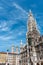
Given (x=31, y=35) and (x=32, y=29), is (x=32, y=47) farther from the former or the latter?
(x=32, y=29)

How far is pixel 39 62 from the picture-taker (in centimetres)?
5284

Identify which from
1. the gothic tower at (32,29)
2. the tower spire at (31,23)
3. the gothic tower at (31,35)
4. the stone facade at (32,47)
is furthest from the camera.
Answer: the tower spire at (31,23)

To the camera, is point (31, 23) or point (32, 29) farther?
point (31, 23)

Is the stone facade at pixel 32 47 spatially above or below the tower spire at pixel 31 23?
below

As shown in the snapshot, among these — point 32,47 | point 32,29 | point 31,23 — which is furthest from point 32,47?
point 31,23

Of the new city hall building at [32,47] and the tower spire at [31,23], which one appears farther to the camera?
the tower spire at [31,23]

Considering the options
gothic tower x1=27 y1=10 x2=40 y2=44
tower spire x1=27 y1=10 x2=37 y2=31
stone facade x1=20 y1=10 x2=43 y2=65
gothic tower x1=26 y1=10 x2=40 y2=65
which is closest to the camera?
stone facade x1=20 y1=10 x2=43 y2=65

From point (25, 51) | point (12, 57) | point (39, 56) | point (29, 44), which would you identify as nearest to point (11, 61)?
point (12, 57)

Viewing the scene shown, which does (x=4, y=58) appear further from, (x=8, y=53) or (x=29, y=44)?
(x=29, y=44)

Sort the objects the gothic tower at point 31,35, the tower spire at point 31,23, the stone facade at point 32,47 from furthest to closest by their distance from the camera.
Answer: the tower spire at point 31,23
the gothic tower at point 31,35
the stone facade at point 32,47

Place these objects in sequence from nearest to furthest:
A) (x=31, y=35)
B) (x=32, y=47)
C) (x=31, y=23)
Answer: (x=32, y=47)
(x=31, y=35)
(x=31, y=23)

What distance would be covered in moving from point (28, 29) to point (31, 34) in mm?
3136

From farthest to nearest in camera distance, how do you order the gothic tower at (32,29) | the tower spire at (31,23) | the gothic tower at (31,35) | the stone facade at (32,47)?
1. the tower spire at (31,23)
2. the gothic tower at (32,29)
3. the gothic tower at (31,35)
4. the stone facade at (32,47)

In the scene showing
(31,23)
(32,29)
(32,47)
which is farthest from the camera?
(31,23)
